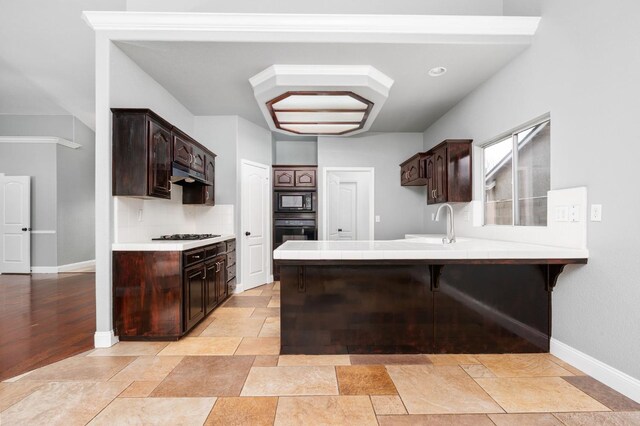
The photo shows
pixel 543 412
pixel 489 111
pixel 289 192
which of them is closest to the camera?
pixel 543 412

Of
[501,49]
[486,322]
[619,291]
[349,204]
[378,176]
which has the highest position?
[501,49]

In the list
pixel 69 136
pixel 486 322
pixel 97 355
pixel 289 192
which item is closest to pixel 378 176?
pixel 289 192

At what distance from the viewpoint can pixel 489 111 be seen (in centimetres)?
340

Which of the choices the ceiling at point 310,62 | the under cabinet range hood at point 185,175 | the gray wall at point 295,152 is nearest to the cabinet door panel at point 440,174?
the ceiling at point 310,62

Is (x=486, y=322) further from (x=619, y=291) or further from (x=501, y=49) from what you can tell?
(x=501, y=49)

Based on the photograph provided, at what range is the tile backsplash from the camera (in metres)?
2.95

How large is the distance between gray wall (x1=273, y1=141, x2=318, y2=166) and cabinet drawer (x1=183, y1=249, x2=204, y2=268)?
335cm

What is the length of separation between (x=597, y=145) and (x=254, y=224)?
4.31m

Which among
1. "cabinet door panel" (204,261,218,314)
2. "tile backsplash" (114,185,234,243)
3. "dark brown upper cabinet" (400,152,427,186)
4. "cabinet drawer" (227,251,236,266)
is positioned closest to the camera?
"tile backsplash" (114,185,234,243)

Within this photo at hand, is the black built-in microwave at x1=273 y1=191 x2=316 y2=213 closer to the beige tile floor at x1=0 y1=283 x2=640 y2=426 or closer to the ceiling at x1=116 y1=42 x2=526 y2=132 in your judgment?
the ceiling at x1=116 y1=42 x2=526 y2=132

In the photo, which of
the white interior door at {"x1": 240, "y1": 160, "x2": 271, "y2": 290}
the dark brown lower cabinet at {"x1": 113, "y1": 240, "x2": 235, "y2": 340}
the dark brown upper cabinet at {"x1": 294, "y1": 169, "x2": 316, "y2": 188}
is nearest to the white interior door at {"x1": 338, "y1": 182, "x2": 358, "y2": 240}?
the dark brown upper cabinet at {"x1": 294, "y1": 169, "x2": 316, "y2": 188}

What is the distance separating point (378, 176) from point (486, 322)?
3434mm

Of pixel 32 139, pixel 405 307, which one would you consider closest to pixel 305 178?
pixel 405 307

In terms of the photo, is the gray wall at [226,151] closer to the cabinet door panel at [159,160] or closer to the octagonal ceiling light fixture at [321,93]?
the octagonal ceiling light fixture at [321,93]
